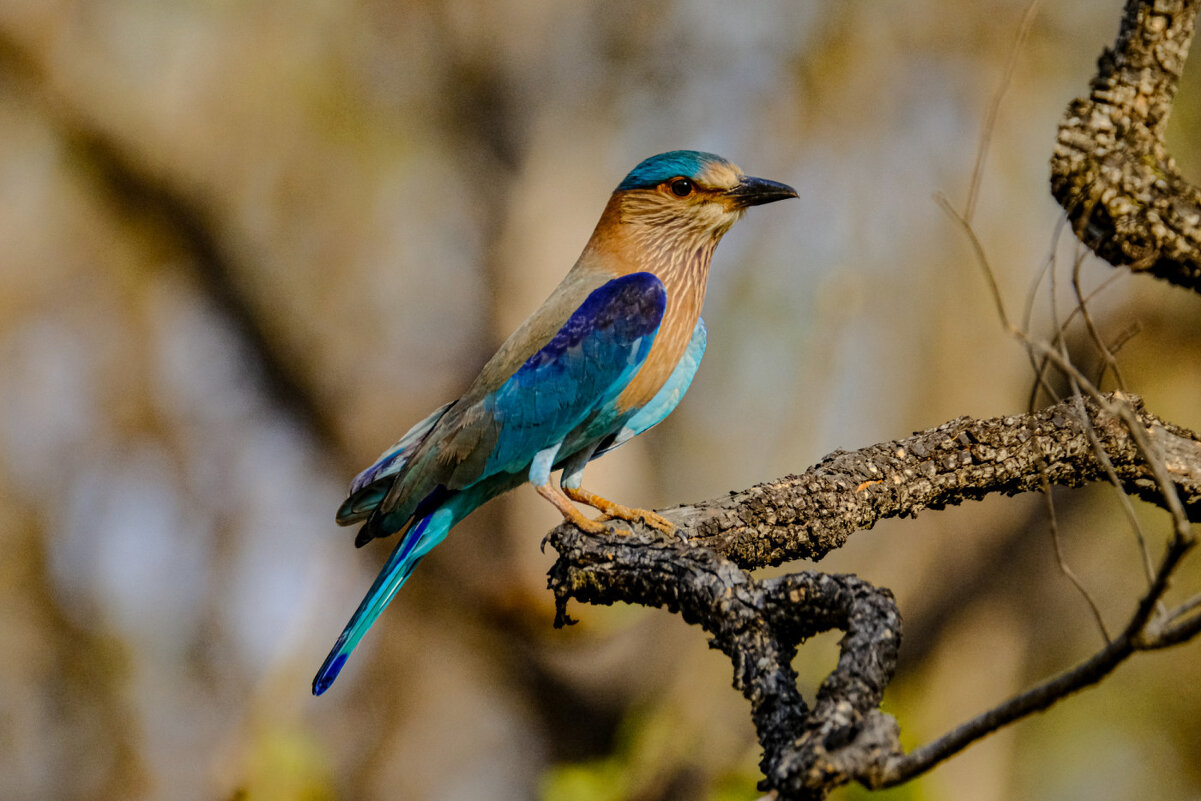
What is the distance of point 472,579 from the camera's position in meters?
7.31

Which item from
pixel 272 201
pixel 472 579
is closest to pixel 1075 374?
pixel 472 579

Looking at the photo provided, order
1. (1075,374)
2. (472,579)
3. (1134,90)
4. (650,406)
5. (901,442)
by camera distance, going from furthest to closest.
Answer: (472,579) → (650,406) → (901,442) → (1134,90) → (1075,374)

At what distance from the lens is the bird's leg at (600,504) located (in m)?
3.07

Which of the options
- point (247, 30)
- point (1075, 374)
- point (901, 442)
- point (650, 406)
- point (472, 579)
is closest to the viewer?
point (1075, 374)

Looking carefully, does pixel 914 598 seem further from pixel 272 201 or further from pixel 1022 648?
pixel 272 201

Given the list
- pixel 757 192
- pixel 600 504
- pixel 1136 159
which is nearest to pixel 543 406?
pixel 600 504

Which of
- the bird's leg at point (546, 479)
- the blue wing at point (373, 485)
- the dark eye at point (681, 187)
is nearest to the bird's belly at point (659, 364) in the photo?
the bird's leg at point (546, 479)

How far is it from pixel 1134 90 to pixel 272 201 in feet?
21.0

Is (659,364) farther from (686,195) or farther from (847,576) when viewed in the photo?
(847,576)

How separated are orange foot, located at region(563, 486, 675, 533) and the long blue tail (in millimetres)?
401

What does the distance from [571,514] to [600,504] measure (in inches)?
15.5

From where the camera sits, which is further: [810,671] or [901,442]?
[810,671]

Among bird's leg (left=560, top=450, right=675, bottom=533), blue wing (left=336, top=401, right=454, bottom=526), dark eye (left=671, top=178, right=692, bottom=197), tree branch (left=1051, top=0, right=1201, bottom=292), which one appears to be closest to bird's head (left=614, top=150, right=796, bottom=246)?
dark eye (left=671, top=178, right=692, bottom=197)

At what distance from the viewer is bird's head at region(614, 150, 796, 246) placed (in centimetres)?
392
